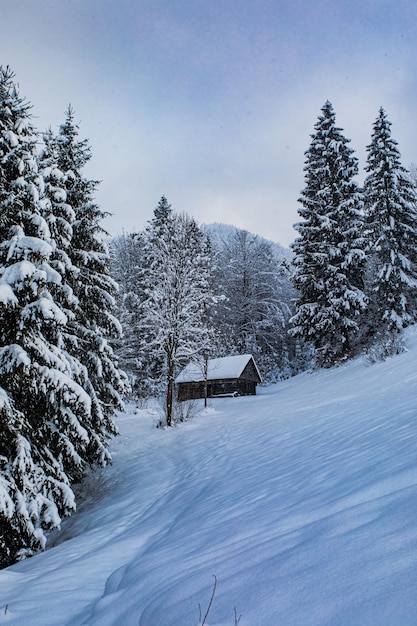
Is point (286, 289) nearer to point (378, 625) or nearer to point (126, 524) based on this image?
point (126, 524)

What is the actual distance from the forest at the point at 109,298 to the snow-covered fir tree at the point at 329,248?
0.10m

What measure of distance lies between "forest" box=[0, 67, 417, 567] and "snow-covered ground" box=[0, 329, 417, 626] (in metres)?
2.40

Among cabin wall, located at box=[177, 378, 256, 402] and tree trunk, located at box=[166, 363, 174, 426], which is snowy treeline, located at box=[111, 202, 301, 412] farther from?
tree trunk, located at box=[166, 363, 174, 426]

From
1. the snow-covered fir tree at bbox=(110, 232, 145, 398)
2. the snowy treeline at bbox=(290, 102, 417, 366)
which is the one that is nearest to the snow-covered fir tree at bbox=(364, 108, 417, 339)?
the snowy treeline at bbox=(290, 102, 417, 366)

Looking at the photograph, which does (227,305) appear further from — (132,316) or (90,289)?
(90,289)

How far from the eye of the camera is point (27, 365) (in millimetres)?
6949

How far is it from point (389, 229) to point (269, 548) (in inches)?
975

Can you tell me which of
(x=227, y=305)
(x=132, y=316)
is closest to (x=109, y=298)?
(x=132, y=316)

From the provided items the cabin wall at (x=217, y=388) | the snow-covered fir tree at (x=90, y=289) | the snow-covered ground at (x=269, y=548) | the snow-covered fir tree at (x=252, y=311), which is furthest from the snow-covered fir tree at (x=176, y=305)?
the snow-covered fir tree at (x=252, y=311)

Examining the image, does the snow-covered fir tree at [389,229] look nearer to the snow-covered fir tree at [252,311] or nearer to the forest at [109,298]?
the forest at [109,298]

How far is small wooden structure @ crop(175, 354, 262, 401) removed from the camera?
3203 cm

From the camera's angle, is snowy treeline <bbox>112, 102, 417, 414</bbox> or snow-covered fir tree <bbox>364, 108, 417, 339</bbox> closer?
snowy treeline <bbox>112, 102, 417, 414</bbox>

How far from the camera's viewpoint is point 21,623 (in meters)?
3.03

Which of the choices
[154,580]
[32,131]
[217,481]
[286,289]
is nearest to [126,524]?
[217,481]
